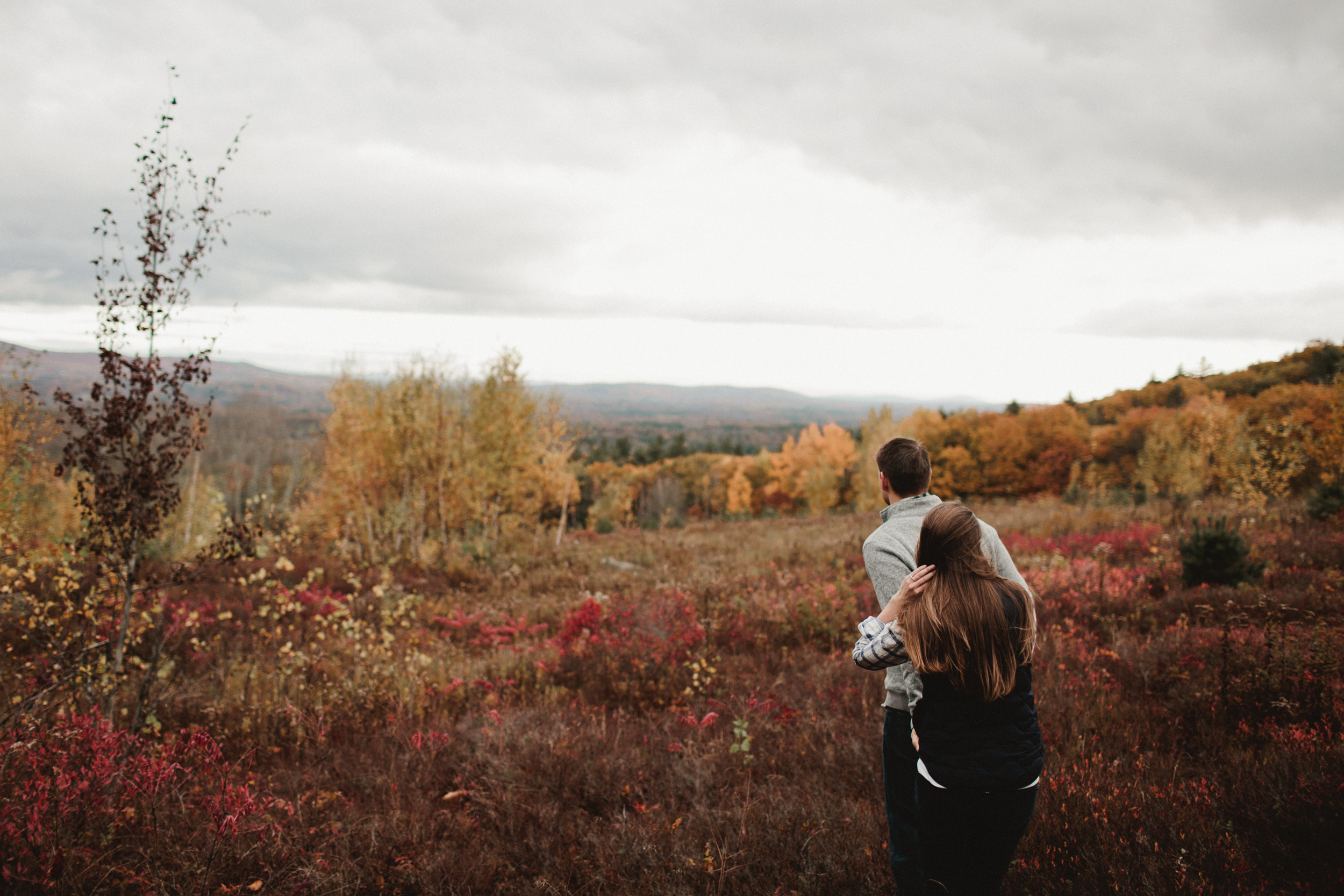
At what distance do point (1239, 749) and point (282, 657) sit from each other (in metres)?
9.59

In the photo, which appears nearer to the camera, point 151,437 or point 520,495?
point 151,437

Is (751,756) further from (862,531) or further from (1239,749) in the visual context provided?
(862,531)

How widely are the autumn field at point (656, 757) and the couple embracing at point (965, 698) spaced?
1112mm

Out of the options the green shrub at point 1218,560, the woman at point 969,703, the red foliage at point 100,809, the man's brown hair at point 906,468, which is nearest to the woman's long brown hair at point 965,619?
the woman at point 969,703

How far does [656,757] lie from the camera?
4.60 metres

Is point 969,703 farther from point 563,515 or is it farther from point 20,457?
point 563,515

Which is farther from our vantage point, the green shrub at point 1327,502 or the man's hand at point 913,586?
the green shrub at point 1327,502

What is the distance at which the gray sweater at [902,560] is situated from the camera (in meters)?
2.61

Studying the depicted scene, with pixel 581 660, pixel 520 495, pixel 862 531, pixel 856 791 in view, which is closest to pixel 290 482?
pixel 520 495

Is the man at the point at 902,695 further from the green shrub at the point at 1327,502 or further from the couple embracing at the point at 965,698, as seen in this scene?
the green shrub at the point at 1327,502

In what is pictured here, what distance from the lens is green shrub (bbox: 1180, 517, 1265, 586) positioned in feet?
23.9

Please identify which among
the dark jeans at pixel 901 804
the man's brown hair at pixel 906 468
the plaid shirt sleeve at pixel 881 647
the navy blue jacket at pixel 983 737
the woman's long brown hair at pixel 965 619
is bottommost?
the dark jeans at pixel 901 804

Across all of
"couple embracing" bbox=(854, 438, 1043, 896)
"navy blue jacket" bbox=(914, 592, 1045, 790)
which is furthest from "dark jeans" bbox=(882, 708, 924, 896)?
"navy blue jacket" bbox=(914, 592, 1045, 790)

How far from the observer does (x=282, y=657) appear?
24.0 ft
